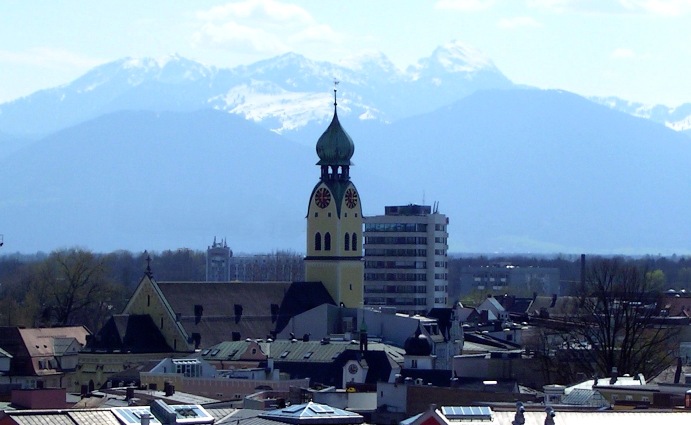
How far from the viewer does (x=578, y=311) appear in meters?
108

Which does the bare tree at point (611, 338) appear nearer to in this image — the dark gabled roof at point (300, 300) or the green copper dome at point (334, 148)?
the dark gabled roof at point (300, 300)

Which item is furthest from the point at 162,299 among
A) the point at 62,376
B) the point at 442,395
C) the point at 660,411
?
the point at 660,411

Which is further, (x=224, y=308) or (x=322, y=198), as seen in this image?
(x=322, y=198)

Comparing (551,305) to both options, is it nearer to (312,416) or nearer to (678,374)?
(678,374)

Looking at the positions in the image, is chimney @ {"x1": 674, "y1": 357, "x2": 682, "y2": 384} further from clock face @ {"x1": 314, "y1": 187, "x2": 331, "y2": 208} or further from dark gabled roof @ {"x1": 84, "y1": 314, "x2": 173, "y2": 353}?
clock face @ {"x1": 314, "y1": 187, "x2": 331, "y2": 208}

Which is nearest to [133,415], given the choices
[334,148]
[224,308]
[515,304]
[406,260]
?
[224,308]

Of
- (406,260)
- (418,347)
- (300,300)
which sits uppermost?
(406,260)

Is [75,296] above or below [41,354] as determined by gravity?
above

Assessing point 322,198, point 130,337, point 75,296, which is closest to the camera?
point 130,337

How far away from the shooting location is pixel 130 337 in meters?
107

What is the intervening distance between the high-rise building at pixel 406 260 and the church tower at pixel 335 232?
42775 millimetres

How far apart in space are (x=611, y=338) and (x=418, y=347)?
852cm

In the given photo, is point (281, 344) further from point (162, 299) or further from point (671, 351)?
point (671, 351)

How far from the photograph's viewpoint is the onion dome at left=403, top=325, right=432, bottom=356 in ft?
308
